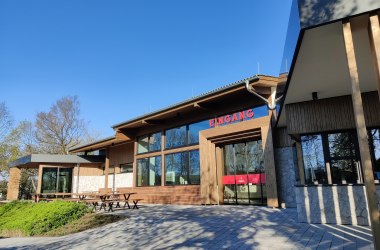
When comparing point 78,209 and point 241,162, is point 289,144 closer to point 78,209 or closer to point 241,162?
point 241,162

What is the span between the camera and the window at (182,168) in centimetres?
1470

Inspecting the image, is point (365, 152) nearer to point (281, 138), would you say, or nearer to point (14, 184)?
point (281, 138)

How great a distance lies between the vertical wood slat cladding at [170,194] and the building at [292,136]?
0.18ft

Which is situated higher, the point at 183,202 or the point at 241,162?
the point at 241,162

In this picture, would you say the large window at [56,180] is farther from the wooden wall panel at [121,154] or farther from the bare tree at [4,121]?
the bare tree at [4,121]

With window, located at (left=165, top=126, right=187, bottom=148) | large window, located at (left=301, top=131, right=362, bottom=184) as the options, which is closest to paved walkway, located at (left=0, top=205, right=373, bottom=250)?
large window, located at (left=301, top=131, right=362, bottom=184)

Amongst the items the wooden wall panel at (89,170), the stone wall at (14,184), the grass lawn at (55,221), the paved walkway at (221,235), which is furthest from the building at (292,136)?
the stone wall at (14,184)

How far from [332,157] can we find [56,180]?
22221 mm

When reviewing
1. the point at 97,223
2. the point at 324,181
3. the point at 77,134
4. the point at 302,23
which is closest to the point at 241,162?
the point at 324,181

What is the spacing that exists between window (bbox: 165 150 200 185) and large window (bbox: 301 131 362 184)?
6.91m

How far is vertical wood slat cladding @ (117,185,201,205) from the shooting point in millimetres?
14497

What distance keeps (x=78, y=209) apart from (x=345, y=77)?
1065 cm

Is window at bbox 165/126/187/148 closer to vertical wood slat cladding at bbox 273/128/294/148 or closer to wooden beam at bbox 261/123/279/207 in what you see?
wooden beam at bbox 261/123/279/207

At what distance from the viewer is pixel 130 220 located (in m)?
9.83
